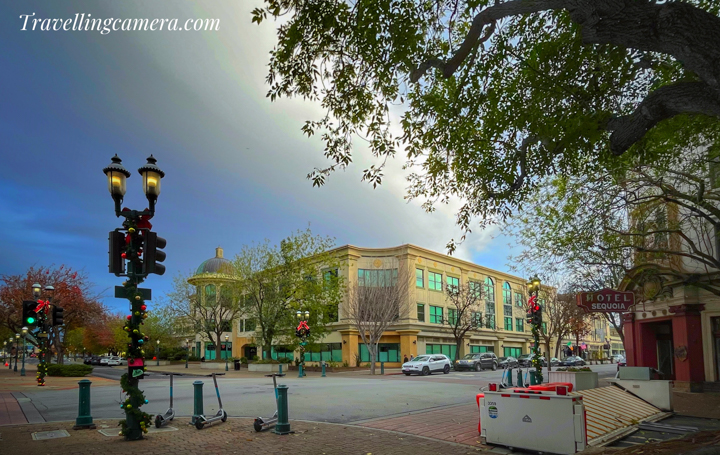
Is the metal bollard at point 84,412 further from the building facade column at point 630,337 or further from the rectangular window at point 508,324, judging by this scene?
the rectangular window at point 508,324

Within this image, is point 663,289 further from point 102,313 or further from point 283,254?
point 102,313

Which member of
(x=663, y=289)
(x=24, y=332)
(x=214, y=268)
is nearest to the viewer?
(x=663, y=289)

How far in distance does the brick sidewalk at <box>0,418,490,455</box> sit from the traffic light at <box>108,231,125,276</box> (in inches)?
121

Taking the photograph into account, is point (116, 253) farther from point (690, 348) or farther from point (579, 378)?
point (690, 348)

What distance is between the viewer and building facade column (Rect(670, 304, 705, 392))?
21.7 meters

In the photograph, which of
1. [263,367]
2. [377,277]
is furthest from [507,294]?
[263,367]

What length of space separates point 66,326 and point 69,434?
38593 millimetres

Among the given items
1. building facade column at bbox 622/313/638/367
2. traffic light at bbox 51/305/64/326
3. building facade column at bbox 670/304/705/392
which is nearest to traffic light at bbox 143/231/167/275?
traffic light at bbox 51/305/64/326

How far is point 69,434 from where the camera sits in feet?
34.2

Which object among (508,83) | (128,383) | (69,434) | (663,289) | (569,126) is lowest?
(69,434)

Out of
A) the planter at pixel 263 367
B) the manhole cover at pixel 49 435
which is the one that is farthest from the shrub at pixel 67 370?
the manhole cover at pixel 49 435

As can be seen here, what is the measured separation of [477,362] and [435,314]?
10.6m

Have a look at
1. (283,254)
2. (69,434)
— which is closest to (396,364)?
(283,254)

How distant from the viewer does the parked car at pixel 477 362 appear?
44719 millimetres
